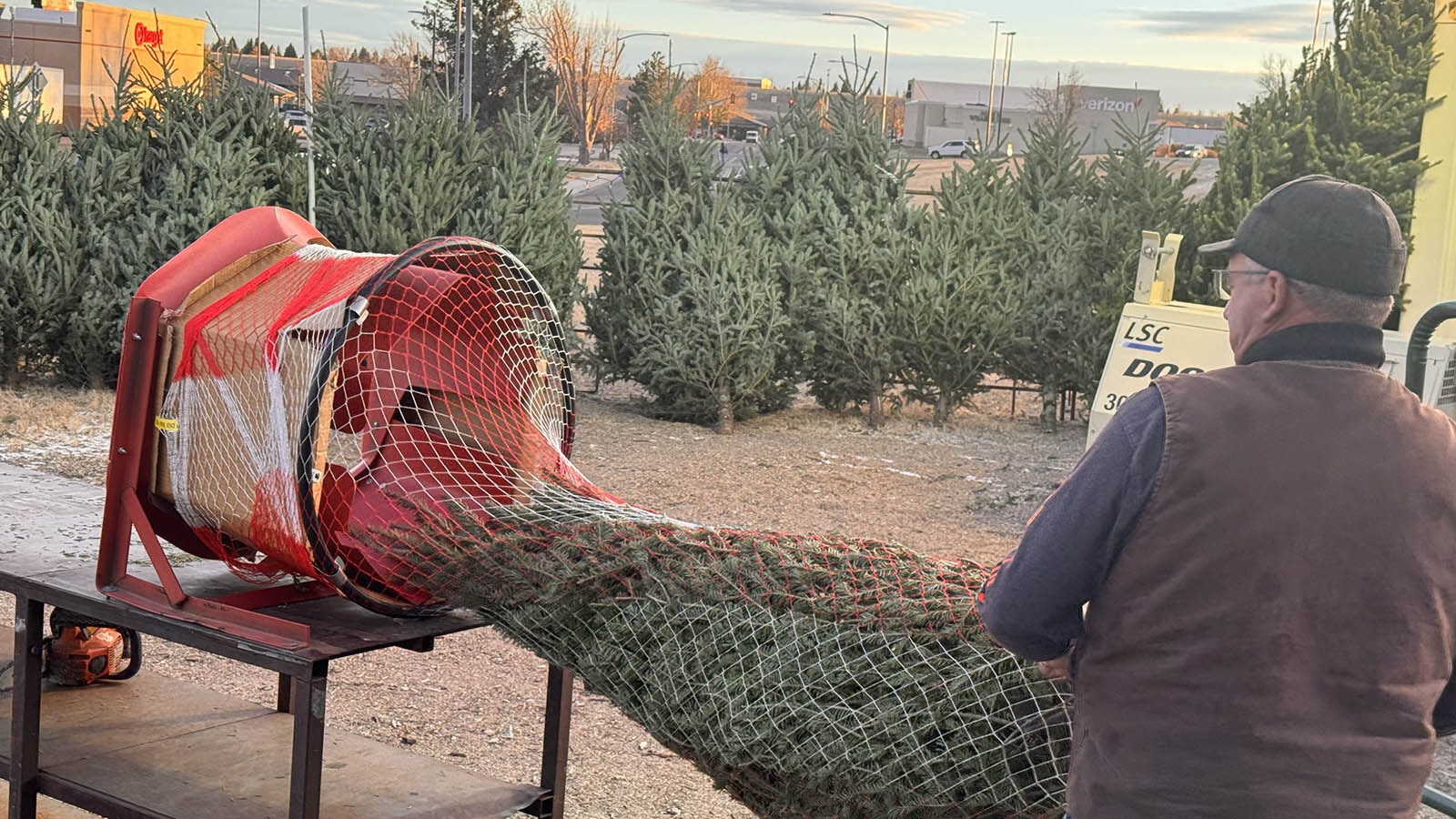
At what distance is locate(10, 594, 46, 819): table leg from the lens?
3768 mm

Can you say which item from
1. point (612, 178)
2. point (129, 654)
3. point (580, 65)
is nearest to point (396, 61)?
point (580, 65)

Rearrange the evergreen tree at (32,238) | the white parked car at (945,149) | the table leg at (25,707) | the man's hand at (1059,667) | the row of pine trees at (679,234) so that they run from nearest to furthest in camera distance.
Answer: the man's hand at (1059,667), the table leg at (25,707), the evergreen tree at (32,238), the row of pine trees at (679,234), the white parked car at (945,149)

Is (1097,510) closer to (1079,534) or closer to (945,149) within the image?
(1079,534)

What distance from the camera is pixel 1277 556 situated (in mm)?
2066

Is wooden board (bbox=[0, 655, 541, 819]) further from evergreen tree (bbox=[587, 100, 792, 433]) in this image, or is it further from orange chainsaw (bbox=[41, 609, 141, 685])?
evergreen tree (bbox=[587, 100, 792, 433])

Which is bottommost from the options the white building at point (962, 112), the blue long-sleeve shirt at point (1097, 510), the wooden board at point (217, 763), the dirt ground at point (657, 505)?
the dirt ground at point (657, 505)

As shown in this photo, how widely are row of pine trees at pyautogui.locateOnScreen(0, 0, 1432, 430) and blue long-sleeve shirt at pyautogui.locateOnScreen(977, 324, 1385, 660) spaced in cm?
907

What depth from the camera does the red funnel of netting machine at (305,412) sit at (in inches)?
134

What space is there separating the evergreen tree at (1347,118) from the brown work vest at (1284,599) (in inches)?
254

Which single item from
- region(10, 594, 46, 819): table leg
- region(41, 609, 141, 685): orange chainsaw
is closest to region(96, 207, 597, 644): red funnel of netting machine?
region(10, 594, 46, 819): table leg

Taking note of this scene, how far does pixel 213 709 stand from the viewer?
4.56 metres

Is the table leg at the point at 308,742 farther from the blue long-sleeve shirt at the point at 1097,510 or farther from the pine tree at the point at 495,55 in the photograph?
the pine tree at the point at 495,55

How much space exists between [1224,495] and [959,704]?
3.15 ft

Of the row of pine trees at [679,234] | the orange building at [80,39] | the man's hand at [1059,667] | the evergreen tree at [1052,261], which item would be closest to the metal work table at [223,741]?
the man's hand at [1059,667]
